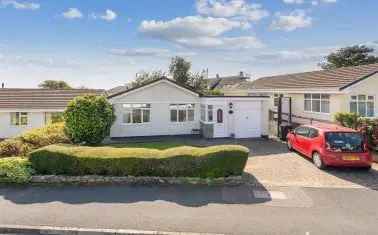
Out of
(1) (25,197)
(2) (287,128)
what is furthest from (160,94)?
(1) (25,197)

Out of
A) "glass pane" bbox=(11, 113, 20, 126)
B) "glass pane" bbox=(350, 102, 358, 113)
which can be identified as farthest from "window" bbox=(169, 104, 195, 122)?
"glass pane" bbox=(11, 113, 20, 126)

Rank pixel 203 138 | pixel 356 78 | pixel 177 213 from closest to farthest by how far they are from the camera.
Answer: pixel 177 213 → pixel 356 78 → pixel 203 138

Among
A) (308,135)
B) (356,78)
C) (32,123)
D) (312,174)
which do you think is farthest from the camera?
(32,123)

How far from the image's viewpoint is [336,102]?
67.4ft

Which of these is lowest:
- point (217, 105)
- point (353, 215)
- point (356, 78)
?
point (353, 215)

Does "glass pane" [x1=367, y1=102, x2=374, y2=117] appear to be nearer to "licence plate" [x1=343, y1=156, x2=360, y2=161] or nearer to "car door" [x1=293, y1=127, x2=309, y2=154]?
"car door" [x1=293, y1=127, x2=309, y2=154]

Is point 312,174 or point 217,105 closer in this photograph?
point 312,174

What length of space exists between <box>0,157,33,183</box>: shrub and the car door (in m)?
10.8

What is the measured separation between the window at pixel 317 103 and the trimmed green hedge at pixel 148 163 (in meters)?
12.8

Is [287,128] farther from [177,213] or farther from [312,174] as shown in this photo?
[177,213]

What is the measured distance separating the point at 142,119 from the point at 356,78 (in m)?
13.3

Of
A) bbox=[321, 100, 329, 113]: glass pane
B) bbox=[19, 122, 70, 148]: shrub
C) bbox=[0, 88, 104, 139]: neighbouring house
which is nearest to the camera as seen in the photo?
bbox=[19, 122, 70, 148]: shrub

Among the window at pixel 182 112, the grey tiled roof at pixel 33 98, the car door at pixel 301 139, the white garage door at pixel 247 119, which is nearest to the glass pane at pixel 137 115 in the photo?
the window at pixel 182 112

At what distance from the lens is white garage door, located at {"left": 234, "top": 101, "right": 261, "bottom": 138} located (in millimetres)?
21734
